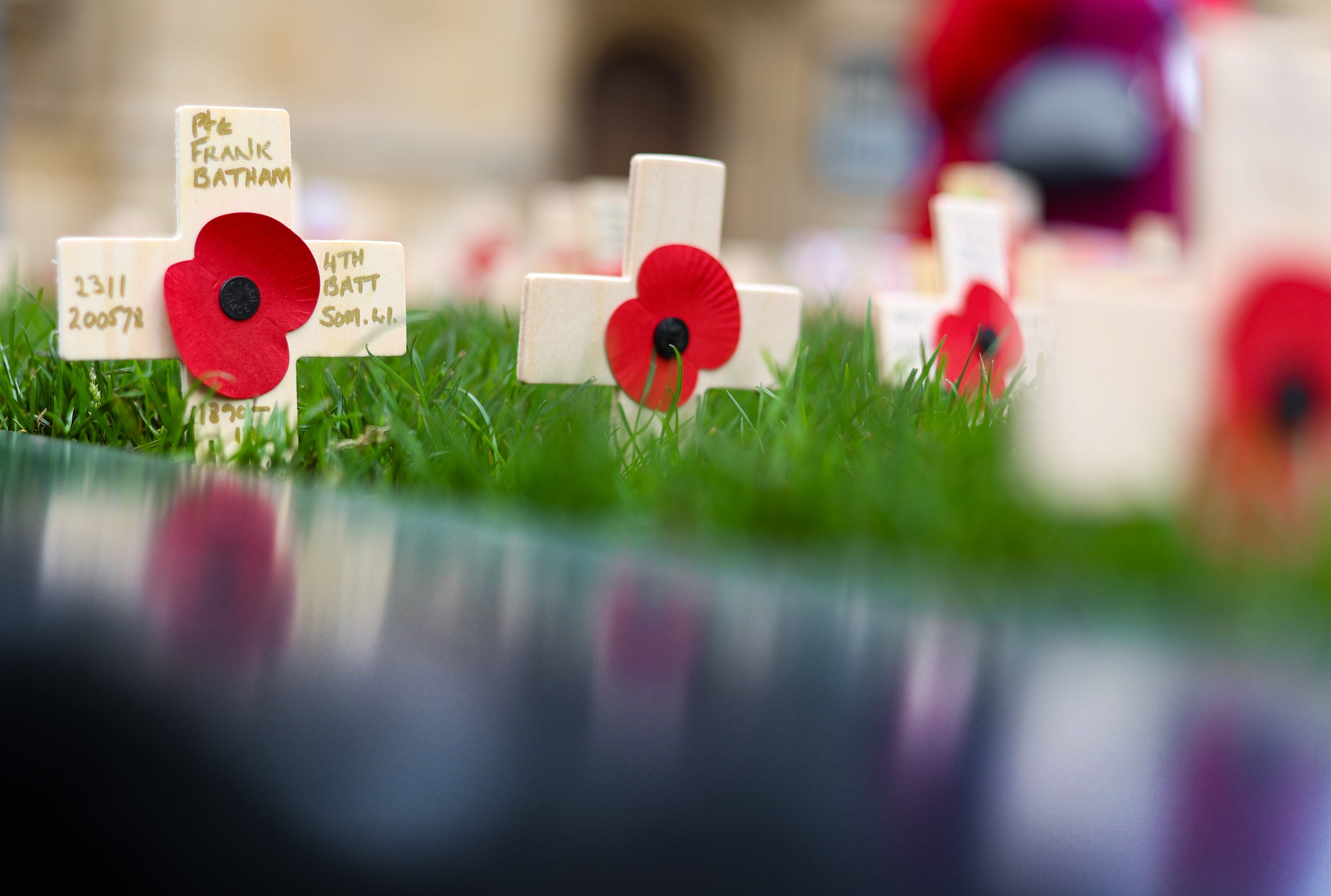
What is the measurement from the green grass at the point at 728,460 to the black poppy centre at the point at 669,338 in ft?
0.11

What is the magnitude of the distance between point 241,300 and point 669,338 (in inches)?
7.7

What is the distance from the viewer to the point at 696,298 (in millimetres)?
631

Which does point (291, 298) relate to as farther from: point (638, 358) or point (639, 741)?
point (639, 741)

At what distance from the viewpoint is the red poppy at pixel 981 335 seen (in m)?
0.77

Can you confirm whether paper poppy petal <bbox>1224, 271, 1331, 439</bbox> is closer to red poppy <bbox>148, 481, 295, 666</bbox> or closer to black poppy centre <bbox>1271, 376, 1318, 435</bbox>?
black poppy centre <bbox>1271, 376, 1318, 435</bbox>

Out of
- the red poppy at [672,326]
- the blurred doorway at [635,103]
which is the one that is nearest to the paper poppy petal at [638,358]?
the red poppy at [672,326]

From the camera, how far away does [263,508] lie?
33 cm

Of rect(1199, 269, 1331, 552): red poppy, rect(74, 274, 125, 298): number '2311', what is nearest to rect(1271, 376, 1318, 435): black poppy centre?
rect(1199, 269, 1331, 552): red poppy

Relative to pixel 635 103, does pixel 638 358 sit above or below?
below

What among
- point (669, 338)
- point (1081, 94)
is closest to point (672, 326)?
point (669, 338)

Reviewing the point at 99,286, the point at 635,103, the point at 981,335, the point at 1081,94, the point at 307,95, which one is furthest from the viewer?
the point at 635,103

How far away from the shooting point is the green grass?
28cm

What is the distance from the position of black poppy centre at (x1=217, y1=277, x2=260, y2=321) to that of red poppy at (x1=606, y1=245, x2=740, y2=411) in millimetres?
159

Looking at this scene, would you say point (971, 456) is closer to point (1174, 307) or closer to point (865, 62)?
point (1174, 307)
